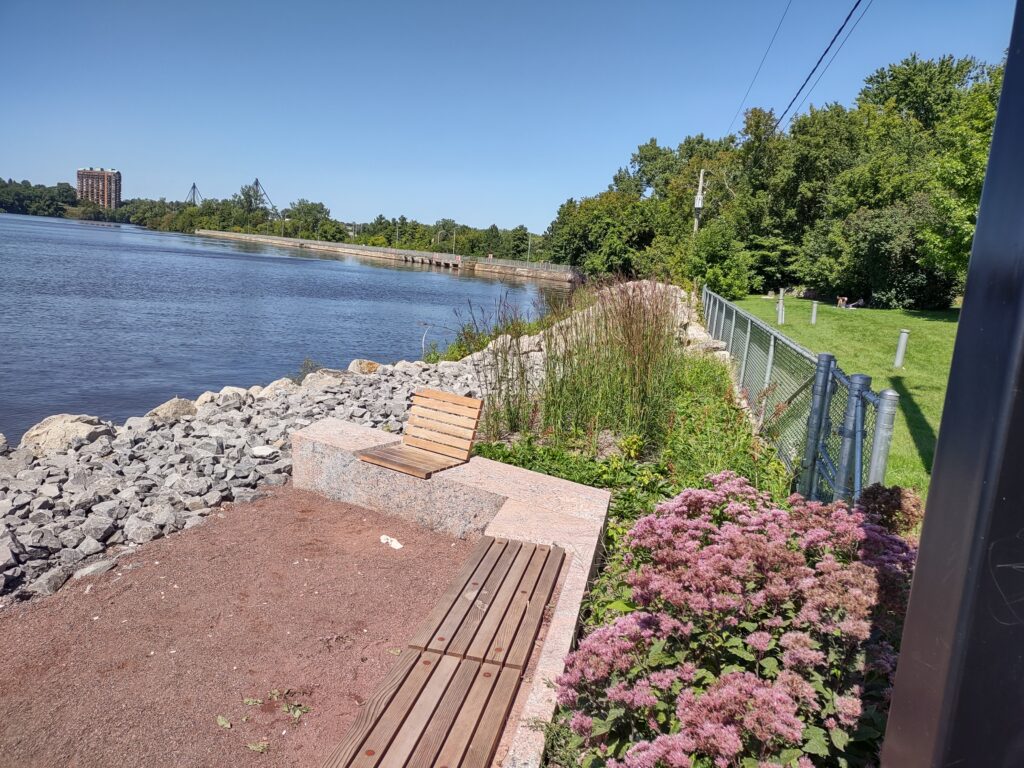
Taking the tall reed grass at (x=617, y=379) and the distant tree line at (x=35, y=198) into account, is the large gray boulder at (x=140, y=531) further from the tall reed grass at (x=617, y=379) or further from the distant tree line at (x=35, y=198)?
the distant tree line at (x=35, y=198)

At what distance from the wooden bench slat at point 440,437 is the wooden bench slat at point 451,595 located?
4.12 ft

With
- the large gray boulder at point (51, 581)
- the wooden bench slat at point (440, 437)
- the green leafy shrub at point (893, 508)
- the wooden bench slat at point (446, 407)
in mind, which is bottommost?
the large gray boulder at point (51, 581)

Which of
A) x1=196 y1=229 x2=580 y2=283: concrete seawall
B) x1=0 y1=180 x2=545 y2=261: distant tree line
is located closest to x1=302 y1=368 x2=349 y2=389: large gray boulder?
x1=196 y1=229 x2=580 y2=283: concrete seawall

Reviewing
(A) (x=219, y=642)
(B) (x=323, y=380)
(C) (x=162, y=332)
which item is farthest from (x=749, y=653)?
(C) (x=162, y=332)

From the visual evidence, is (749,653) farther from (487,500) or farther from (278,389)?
(278,389)

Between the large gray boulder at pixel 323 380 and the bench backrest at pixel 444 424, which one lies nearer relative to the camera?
the bench backrest at pixel 444 424

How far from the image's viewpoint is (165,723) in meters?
3.03

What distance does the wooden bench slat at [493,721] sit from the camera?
2.42m

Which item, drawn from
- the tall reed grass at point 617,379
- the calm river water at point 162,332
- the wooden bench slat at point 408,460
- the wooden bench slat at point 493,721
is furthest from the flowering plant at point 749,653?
the calm river water at point 162,332

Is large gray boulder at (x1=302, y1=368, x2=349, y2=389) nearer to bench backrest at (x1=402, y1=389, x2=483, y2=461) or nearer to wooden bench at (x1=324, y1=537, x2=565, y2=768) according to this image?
bench backrest at (x1=402, y1=389, x2=483, y2=461)

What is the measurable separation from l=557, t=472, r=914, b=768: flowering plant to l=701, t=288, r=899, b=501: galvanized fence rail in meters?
1.07

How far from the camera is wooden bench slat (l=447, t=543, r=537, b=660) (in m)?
3.09

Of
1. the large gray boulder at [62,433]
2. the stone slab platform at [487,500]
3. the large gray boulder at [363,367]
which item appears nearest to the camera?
the stone slab platform at [487,500]

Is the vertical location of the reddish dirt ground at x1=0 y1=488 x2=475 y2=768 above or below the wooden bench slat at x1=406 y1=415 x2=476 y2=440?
below
